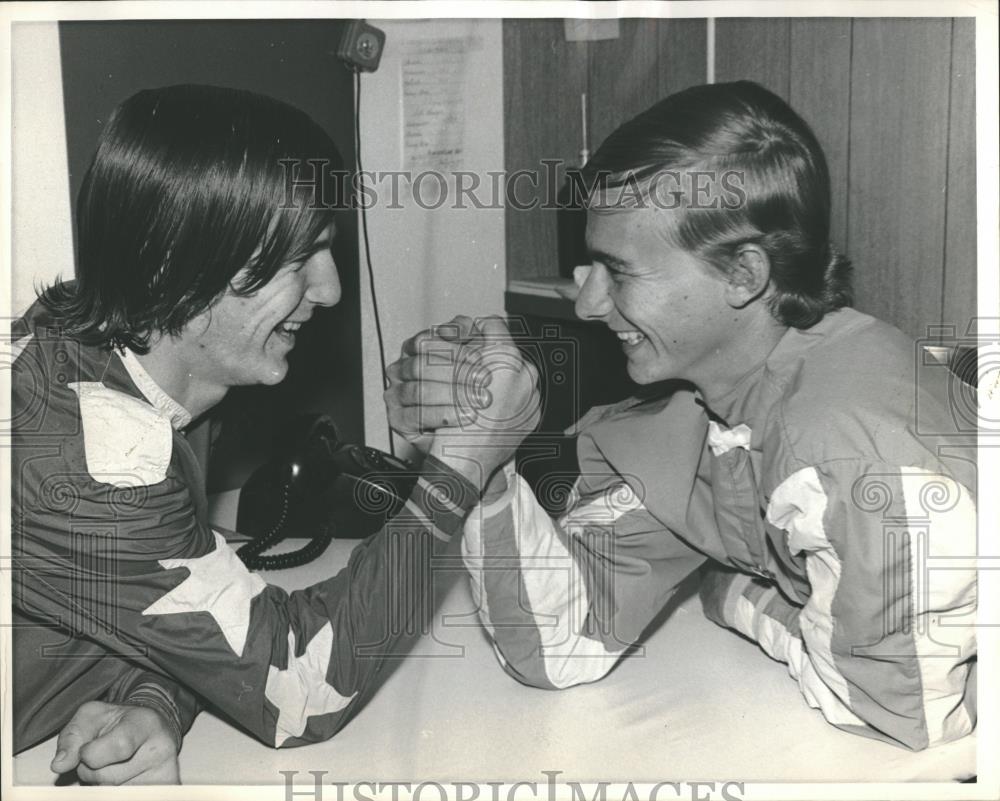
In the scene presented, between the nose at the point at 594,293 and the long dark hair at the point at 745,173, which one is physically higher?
the long dark hair at the point at 745,173

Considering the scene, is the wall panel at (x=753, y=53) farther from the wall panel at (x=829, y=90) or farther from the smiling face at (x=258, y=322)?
the smiling face at (x=258, y=322)

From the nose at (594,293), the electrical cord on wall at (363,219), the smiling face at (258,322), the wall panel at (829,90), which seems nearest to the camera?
the smiling face at (258,322)

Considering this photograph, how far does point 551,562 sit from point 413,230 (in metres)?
0.47

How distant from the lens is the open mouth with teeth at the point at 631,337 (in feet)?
3.46

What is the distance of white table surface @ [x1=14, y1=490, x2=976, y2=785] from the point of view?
2.86 ft

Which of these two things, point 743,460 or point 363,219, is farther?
point 363,219

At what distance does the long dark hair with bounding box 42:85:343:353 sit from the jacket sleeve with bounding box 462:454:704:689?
317 millimetres

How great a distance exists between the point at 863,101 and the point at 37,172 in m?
0.87

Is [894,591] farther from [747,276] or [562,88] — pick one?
[562,88]

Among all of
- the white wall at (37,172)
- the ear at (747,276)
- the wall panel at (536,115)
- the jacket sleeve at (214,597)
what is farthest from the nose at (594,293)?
the white wall at (37,172)

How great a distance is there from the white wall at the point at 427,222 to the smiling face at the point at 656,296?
313 millimetres

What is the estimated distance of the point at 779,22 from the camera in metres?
1.18

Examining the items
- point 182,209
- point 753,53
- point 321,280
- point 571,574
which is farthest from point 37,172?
point 753,53

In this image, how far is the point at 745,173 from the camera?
976 millimetres
